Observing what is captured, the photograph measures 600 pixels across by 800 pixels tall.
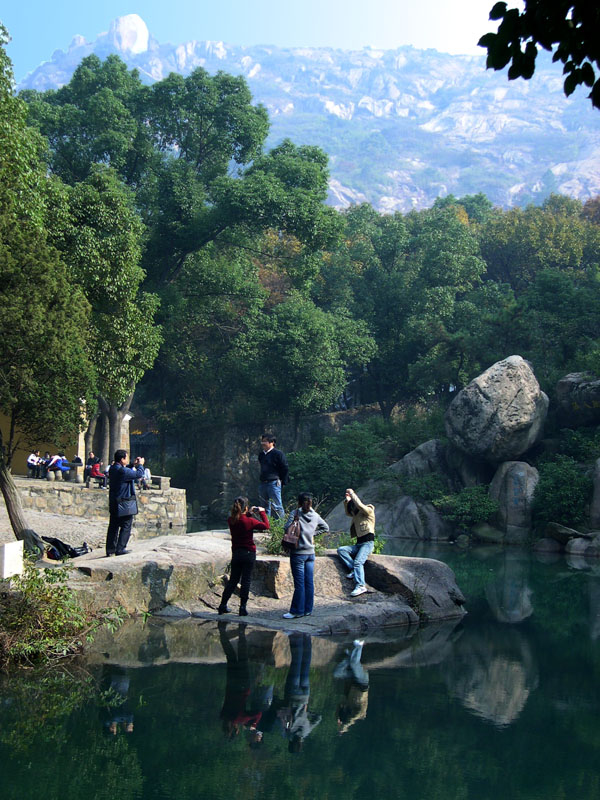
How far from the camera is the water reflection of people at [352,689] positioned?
644cm

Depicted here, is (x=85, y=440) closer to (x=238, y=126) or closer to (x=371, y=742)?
(x=238, y=126)

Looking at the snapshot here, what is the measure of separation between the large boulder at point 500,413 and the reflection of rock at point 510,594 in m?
7.63

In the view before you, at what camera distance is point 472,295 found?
3888 cm

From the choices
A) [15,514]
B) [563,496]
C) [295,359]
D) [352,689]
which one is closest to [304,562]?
[352,689]

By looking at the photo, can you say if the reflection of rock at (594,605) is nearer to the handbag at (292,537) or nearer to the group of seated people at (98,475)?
the handbag at (292,537)

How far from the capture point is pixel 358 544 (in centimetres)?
1133

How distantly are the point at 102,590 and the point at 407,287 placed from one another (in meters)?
33.3

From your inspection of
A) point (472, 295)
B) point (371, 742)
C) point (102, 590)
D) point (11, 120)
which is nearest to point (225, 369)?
point (472, 295)

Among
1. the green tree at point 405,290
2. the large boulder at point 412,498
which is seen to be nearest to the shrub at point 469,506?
the large boulder at point 412,498

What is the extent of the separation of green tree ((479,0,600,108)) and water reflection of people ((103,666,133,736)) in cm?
494

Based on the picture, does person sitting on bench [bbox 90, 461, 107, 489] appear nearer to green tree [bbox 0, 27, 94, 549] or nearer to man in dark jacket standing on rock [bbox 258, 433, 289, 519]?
green tree [bbox 0, 27, 94, 549]

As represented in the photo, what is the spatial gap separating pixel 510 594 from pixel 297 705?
8531mm

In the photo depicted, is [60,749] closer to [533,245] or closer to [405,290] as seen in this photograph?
[405,290]

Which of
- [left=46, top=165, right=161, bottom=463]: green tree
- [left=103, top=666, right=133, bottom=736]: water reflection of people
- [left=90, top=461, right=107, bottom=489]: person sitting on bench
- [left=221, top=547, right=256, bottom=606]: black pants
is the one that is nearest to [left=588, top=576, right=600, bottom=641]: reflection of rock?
[left=221, top=547, right=256, bottom=606]: black pants
